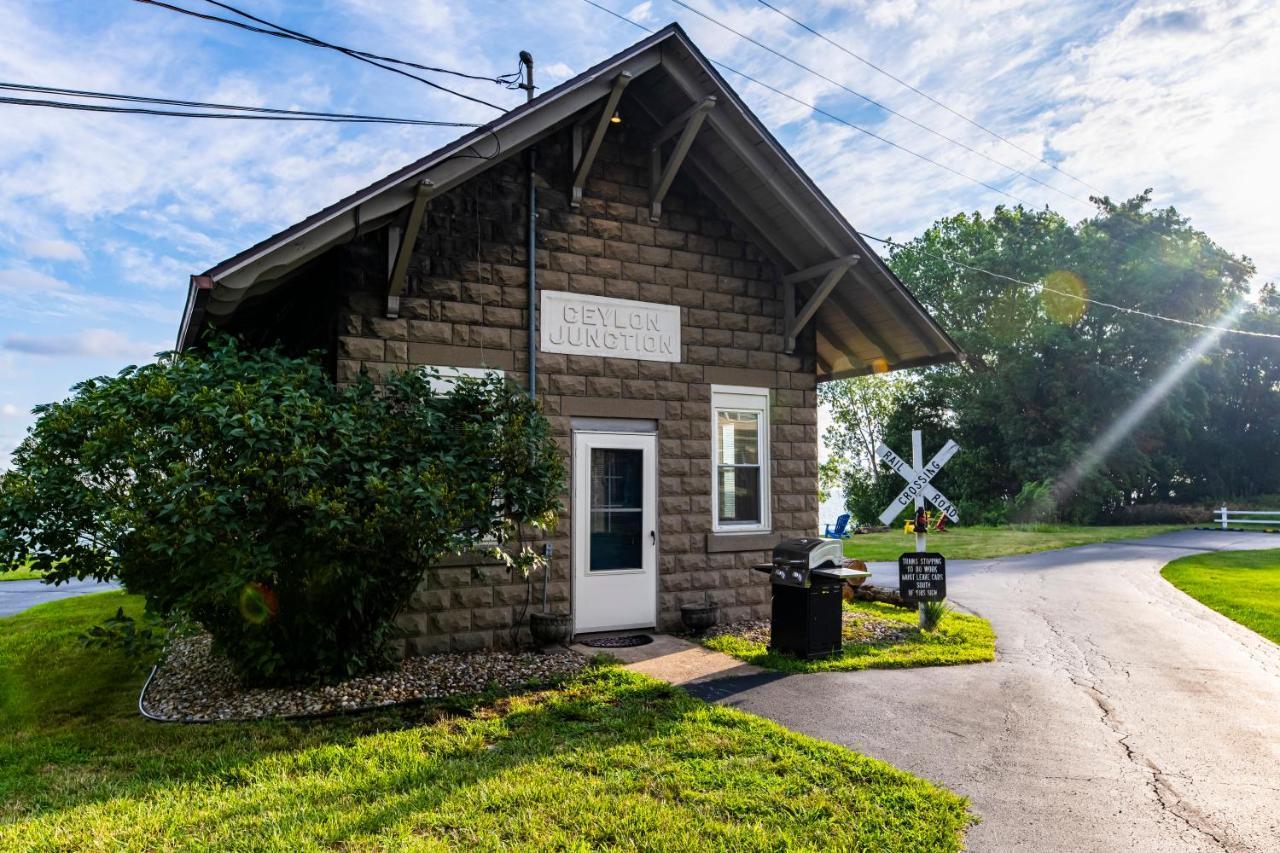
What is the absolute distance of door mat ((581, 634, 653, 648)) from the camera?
29.2ft

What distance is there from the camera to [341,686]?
7129 millimetres

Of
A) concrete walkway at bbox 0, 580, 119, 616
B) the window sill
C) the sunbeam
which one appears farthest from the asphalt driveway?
the sunbeam

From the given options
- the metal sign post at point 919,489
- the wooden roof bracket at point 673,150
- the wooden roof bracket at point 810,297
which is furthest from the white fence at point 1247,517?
the wooden roof bracket at point 673,150

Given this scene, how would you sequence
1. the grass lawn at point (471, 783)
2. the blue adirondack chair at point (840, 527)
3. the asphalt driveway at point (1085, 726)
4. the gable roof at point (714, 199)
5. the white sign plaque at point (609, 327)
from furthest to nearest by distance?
the blue adirondack chair at point (840, 527) < the white sign plaque at point (609, 327) < the gable roof at point (714, 199) < the asphalt driveway at point (1085, 726) < the grass lawn at point (471, 783)

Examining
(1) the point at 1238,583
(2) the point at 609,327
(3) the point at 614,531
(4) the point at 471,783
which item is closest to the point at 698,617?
(3) the point at 614,531

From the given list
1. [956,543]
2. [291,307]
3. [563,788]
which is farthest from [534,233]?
[956,543]

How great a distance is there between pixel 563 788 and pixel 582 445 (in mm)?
4885

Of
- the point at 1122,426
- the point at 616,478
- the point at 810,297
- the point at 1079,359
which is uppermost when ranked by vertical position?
the point at 1079,359

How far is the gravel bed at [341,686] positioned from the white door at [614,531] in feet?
2.88

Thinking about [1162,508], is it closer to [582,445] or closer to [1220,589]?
[1220,589]

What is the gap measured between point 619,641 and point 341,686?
3.07 metres

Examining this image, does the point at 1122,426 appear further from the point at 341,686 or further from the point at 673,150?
the point at 341,686

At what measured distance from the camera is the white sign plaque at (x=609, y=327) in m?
9.19

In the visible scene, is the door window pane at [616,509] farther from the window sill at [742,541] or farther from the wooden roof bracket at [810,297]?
the wooden roof bracket at [810,297]
